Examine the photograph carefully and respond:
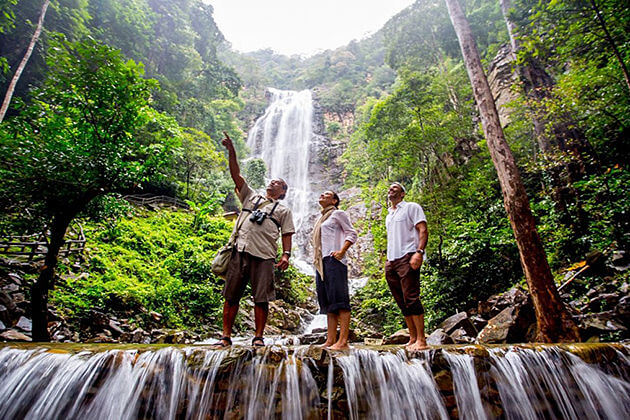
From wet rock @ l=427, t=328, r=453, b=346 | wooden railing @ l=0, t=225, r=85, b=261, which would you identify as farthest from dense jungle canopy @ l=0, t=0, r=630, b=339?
wet rock @ l=427, t=328, r=453, b=346

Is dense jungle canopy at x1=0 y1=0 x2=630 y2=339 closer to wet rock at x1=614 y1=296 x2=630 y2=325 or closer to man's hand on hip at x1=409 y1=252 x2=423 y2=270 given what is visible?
wet rock at x1=614 y1=296 x2=630 y2=325

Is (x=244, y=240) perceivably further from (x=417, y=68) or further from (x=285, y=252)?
(x=417, y=68)

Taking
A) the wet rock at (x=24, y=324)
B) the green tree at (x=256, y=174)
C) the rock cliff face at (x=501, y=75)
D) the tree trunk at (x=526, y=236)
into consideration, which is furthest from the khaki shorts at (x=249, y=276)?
the green tree at (x=256, y=174)

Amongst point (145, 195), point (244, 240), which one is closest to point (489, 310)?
point (244, 240)

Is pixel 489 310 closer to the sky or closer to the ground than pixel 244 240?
closer to the ground

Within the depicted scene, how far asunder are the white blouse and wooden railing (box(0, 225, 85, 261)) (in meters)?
5.75

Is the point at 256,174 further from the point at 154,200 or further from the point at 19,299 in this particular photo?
the point at 19,299

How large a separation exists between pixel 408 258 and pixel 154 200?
13.8 meters

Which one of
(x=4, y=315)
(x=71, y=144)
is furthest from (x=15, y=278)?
(x=71, y=144)

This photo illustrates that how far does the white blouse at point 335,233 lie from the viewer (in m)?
3.19

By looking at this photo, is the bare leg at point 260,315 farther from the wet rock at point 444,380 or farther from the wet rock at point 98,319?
the wet rock at point 98,319

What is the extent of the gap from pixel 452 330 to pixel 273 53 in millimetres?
69517

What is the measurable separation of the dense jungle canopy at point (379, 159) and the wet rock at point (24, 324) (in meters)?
0.69

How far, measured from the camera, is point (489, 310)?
570 cm
